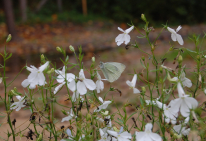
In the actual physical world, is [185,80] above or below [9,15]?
above

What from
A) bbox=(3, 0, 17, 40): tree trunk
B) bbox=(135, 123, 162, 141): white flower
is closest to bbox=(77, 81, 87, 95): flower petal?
bbox=(135, 123, 162, 141): white flower

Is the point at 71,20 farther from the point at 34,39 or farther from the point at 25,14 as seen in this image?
the point at 34,39

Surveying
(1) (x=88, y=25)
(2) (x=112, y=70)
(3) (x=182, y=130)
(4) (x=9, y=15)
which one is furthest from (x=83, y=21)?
(3) (x=182, y=130)

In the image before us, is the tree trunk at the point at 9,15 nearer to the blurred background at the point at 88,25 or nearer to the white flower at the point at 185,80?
the blurred background at the point at 88,25

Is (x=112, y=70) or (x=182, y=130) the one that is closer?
(x=182, y=130)

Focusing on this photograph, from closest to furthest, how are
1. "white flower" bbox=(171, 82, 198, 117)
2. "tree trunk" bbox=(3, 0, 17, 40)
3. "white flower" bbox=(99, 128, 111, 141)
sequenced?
"white flower" bbox=(171, 82, 198, 117), "white flower" bbox=(99, 128, 111, 141), "tree trunk" bbox=(3, 0, 17, 40)

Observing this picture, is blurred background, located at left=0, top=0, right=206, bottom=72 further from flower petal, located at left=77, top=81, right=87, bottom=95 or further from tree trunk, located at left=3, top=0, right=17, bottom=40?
flower petal, located at left=77, top=81, right=87, bottom=95

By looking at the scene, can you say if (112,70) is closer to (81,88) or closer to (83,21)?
(81,88)

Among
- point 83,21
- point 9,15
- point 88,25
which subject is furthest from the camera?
point 83,21

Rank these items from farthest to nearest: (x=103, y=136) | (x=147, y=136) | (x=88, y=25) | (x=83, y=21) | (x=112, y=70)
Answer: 1. (x=83, y=21)
2. (x=88, y=25)
3. (x=112, y=70)
4. (x=103, y=136)
5. (x=147, y=136)
